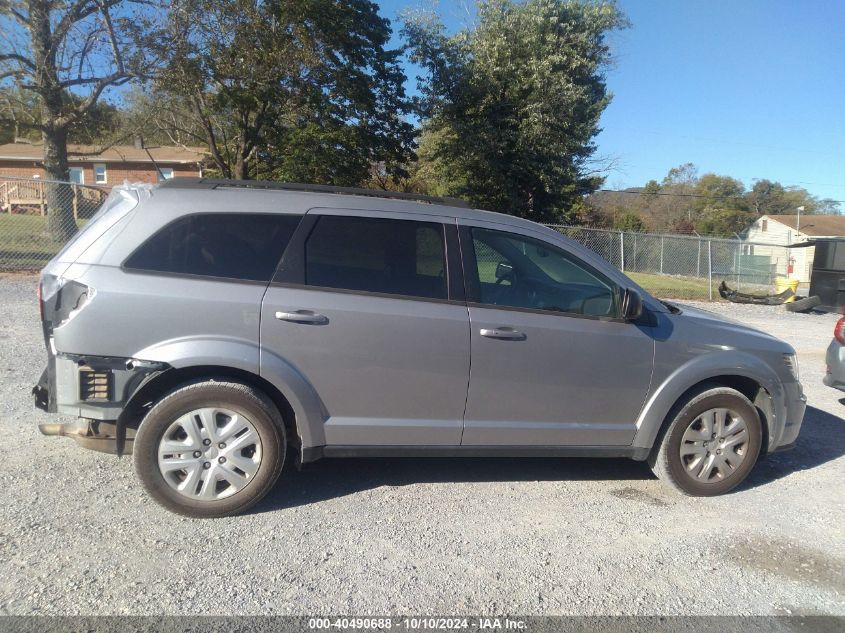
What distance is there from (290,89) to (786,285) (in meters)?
16.3

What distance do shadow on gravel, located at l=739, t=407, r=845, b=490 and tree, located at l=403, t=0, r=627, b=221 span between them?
680 inches

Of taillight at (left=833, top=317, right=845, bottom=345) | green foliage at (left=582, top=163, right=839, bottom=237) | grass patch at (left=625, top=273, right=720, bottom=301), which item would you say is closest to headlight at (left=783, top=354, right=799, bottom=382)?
taillight at (left=833, top=317, right=845, bottom=345)

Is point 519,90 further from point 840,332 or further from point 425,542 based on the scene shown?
point 425,542

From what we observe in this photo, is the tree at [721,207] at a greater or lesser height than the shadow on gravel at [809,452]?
greater

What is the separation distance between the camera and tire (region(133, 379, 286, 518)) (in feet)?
11.5

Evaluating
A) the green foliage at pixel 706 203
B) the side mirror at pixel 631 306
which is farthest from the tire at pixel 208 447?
the green foliage at pixel 706 203

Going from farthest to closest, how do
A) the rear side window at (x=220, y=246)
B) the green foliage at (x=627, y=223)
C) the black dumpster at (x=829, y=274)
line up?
the green foliage at (x=627, y=223) < the black dumpster at (x=829, y=274) < the rear side window at (x=220, y=246)

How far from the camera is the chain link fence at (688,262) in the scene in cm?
1744

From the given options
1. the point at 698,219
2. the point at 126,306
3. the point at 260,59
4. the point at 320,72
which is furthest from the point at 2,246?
the point at 698,219

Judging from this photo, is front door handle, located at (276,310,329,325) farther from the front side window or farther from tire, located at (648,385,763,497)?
tire, located at (648,385,763,497)

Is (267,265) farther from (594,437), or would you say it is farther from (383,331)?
(594,437)

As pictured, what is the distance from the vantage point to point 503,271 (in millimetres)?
4293

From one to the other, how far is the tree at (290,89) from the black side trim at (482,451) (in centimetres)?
1583

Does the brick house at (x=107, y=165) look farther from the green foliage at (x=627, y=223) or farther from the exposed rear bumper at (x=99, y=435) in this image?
the exposed rear bumper at (x=99, y=435)
